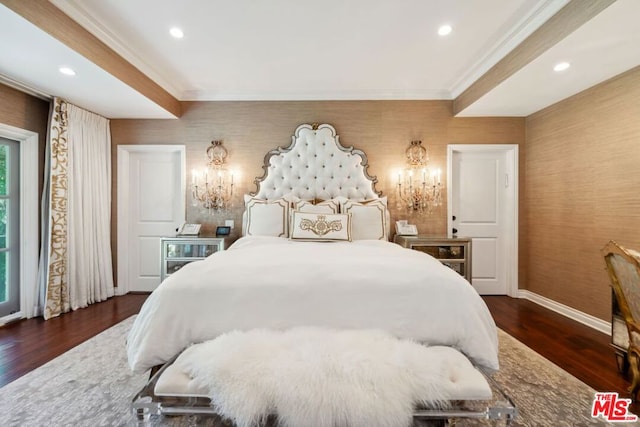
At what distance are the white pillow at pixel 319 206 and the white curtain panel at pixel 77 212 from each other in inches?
98.0

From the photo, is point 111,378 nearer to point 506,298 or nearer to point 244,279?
point 244,279

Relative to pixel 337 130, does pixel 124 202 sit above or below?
below

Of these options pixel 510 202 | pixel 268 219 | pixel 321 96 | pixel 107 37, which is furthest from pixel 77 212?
pixel 510 202

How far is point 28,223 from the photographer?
118 inches

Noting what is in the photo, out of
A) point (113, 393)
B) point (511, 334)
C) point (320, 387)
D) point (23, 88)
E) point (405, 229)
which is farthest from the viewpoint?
point (405, 229)

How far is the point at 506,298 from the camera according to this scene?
3656 millimetres

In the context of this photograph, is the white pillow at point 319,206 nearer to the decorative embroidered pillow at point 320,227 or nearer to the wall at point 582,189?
the decorative embroidered pillow at point 320,227

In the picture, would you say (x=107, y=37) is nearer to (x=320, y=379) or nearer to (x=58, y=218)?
(x=58, y=218)

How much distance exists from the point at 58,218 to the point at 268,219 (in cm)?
226

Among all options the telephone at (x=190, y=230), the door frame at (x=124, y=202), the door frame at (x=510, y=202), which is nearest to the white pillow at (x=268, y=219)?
the telephone at (x=190, y=230)

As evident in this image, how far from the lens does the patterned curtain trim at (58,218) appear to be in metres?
3.00

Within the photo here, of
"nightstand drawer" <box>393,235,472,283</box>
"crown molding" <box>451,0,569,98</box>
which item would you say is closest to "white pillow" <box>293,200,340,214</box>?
"nightstand drawer" <box>393,235,472,283</box>

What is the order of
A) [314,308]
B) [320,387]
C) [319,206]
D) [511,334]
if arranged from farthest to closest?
[319,206] → [511,334] → [314,308] → [320,387]

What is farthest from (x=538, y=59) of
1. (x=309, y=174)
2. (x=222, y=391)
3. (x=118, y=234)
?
(x=118, y=234)
